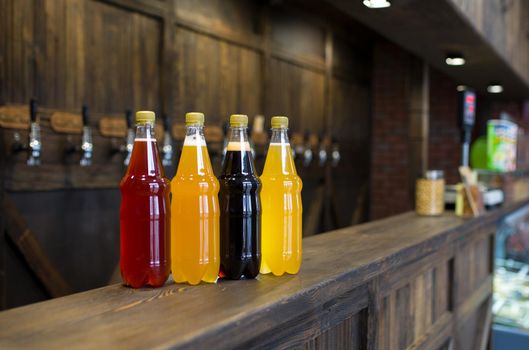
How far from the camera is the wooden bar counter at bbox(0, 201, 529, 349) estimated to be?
88 cm

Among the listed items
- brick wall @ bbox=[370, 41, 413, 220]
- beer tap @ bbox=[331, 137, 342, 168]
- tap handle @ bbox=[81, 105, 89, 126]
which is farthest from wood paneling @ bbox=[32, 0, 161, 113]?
brick wall @ bbox=[370, 41, 413, 220]

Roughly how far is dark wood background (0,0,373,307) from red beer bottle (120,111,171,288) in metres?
1.97

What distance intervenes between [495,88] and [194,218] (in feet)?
16.7

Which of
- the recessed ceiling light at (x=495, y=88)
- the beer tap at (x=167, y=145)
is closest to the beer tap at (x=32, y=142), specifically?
the beer tap at (x=167, y=145)

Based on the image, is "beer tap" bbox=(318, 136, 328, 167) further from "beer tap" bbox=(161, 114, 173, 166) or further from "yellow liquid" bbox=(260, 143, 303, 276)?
"yellow liquid" bbox=(260, 143, 303, 276)

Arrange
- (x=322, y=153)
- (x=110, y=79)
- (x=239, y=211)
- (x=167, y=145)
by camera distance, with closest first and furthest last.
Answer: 1. (x=239, y=211)
2. (x=110, y=79)
3. (x=167, y=145)
4. (x=322, y=153)

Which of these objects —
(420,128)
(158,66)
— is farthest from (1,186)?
(420,128)

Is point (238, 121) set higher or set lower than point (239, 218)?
higher

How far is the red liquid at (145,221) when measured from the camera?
112 cm

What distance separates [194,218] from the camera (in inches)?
45.6

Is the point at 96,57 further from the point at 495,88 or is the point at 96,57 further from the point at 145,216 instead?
the point at 495,88

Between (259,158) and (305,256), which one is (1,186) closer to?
(305,256)

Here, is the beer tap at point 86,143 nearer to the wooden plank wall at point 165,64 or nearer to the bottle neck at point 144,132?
the wooden plank wall at point 165,64

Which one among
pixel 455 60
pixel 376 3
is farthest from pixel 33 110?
pixel 455 60
